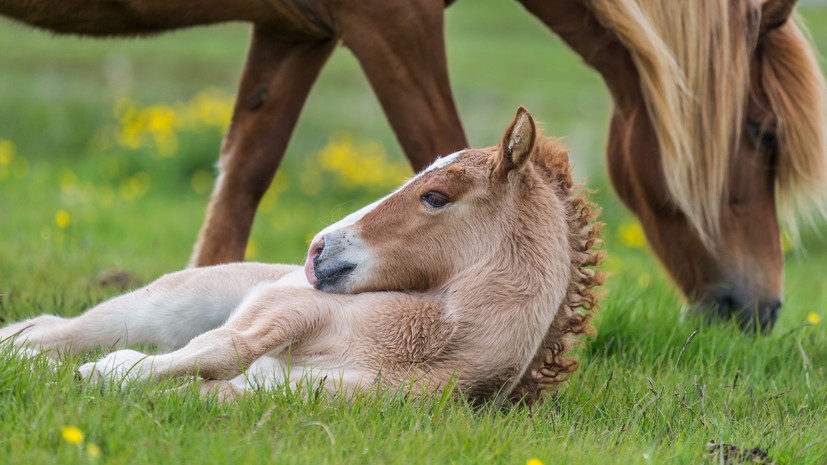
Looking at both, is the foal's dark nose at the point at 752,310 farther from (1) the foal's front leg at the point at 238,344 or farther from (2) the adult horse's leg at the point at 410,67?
(1) the foal's front leg at the point at 238,344

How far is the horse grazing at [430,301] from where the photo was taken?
2.73 m

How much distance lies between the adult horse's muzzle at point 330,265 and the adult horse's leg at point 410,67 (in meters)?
1.08

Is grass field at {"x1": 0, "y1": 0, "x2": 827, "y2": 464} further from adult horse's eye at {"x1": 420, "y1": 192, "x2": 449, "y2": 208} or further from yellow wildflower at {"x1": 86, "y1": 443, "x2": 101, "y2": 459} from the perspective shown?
adult horse's eye at {"x1": 420, "y1": 192, "x2": 449, "y2": 208}

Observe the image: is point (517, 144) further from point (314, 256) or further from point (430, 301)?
point (314, 256)

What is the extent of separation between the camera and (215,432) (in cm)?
229

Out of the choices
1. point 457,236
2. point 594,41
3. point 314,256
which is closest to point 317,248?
point 314,256

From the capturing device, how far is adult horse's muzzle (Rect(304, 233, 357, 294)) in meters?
2.99

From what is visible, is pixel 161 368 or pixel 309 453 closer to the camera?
pixel 309 453

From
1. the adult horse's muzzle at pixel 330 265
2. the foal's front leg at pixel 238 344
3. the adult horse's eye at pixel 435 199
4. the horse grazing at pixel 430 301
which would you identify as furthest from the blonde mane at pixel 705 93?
the foal's front leg at pixel 238 344

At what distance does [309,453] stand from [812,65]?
140 inches

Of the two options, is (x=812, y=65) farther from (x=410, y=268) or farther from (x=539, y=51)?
(x=539, y=51)

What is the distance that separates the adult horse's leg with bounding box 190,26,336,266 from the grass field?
0.57m

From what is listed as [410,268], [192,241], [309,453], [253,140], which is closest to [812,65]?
[410,268]

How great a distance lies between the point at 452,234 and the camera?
3049 millimetres
